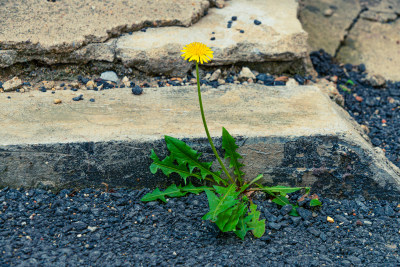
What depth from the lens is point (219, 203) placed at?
210 cm

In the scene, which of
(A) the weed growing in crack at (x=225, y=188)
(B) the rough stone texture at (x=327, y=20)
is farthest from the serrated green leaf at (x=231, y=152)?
(B) the rough stone texture at (x=327, y=20)

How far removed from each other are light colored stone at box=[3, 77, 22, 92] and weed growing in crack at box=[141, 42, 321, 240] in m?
1.20

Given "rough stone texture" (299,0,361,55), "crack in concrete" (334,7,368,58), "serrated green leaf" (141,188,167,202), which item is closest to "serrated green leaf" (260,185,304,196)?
"serrated green leaf" (141,188,167,202)

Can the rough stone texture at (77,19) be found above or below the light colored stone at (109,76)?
above

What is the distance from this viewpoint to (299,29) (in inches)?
132

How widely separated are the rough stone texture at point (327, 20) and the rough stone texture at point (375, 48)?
10 centimetres

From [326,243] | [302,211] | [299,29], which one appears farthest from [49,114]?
[299,29]

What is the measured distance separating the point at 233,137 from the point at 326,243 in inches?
28.1

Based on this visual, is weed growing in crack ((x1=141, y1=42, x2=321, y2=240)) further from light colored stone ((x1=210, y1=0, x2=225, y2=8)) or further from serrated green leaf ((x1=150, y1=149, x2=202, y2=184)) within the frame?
light colored stone ((x1=210, y1=0, x2=225, y2=8))

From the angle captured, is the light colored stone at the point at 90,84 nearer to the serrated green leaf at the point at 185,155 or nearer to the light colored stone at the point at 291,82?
the serrated green leaf at the point at 185,155

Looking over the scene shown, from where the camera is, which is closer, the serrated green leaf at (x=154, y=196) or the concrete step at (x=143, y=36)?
the serrated green leaf at (x=154, y=196)

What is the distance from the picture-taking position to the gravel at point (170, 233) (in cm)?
199

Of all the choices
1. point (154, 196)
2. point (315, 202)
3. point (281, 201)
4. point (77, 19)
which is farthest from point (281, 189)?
point (77, 19)

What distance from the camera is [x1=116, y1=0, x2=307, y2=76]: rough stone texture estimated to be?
9.91ft
